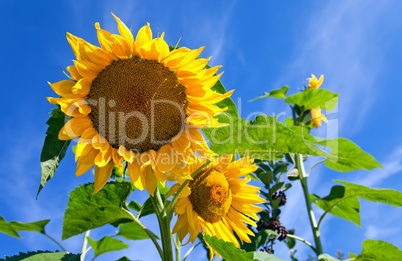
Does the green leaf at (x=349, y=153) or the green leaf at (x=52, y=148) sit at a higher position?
the green leaf at (x=349, y=153)

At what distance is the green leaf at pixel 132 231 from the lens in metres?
3.06

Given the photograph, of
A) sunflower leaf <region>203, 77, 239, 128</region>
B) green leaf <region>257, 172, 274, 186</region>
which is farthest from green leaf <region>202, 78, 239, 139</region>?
green leaf <region>257, 172, 274, 186</region>

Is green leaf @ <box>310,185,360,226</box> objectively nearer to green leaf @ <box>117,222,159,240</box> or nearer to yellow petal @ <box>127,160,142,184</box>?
green leaf @ <box>117,222,159,240</box>

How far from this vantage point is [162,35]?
1646mm

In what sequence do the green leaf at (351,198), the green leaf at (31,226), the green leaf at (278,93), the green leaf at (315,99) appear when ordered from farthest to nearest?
the green leaf at (278,93) < the green leaf at (315,99) < the green leaf at (351,198) < the green leaf at (31,226)

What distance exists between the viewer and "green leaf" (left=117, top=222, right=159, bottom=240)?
120 inches

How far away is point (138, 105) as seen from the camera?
1762 millimetres

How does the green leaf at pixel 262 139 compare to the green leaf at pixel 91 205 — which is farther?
the green leaf at pixel 91 205

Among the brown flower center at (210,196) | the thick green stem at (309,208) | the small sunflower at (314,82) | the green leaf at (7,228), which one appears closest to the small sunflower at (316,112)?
the small sunflower at (314,82)

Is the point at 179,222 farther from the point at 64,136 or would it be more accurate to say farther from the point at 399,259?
the point at 399,259

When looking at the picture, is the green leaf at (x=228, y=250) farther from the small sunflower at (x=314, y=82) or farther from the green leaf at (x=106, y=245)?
the small sunflower at (x=314, y=82)

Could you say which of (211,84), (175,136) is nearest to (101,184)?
(175,136)

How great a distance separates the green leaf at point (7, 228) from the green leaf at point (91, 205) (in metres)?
0.98

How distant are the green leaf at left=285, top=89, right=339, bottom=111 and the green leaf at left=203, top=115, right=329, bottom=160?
2.03 meters
